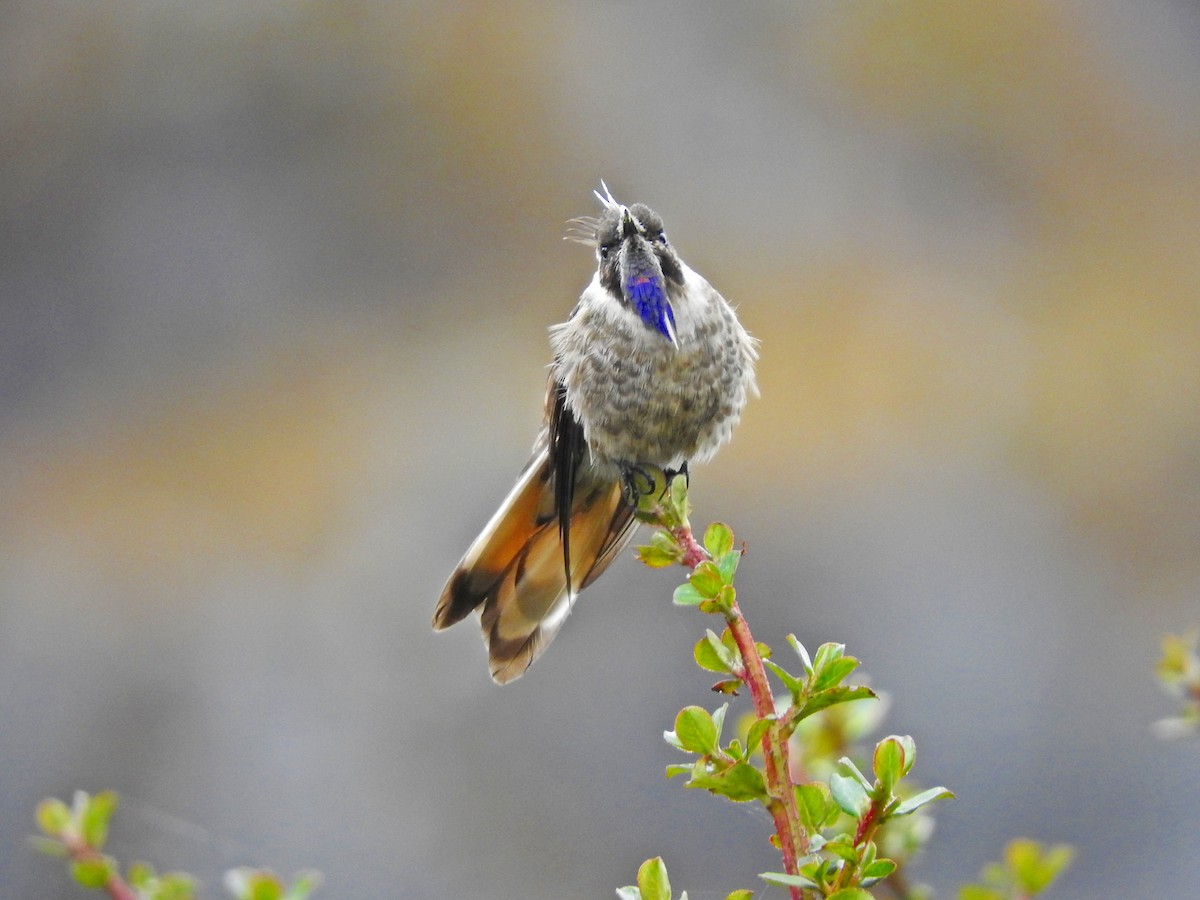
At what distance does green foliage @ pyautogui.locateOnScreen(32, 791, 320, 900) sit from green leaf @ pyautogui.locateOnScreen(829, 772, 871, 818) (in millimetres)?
495

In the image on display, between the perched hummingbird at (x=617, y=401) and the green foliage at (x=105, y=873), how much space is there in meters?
0.95

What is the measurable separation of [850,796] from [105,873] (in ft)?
2.39

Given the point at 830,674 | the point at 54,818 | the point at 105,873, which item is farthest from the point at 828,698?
the point at 54,818

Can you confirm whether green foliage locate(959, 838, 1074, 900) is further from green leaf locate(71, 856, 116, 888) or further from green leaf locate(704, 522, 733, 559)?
green leaf locate(71, 856, 116, 888)

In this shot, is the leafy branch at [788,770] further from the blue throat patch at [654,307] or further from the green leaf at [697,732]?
the blue throat patch at [654,307]

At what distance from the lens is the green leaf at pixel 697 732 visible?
88 centimetres

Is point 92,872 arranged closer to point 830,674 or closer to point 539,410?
point 830,674

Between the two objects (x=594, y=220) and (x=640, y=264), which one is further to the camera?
(x=594, y=220)

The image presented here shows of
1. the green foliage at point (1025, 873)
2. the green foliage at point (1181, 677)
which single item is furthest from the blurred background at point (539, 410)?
the green foliage at point (1025, 873)

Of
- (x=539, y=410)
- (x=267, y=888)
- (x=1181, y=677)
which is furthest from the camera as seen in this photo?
(x=539, y=410)

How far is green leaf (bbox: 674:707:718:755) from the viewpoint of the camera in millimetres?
884

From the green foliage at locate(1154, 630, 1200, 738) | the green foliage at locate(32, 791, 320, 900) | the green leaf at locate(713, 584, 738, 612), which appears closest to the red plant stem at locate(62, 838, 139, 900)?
the green foliage at locate(32, 791, 320, 900)

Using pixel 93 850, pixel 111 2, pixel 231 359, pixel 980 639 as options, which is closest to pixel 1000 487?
Answer: pixel 980 639

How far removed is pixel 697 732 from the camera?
891 millimetres
